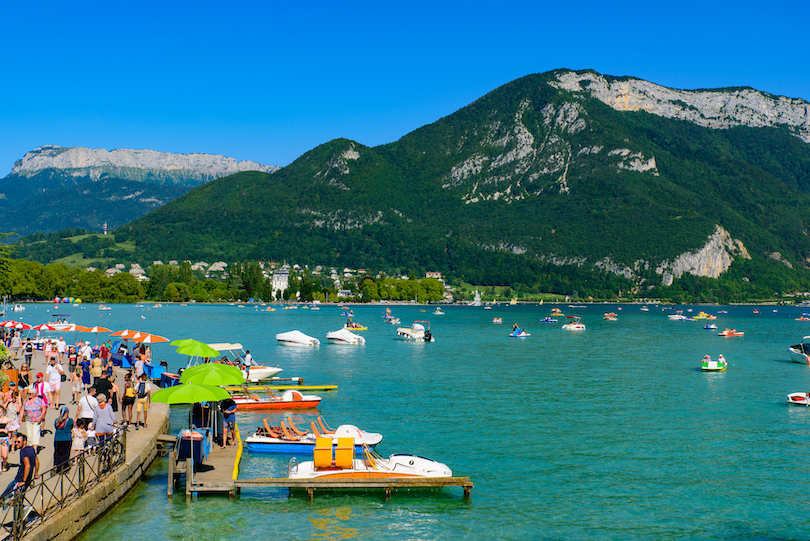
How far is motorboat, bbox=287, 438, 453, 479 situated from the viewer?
22641mm

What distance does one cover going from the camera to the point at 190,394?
73.2 feet

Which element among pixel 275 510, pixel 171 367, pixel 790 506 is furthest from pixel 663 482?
pixel 171 367

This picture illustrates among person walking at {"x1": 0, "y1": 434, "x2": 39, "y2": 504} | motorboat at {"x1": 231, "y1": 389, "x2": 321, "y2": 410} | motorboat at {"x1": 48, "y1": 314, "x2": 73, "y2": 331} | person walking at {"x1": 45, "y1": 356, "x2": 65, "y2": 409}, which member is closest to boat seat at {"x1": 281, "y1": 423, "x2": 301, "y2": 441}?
motorboat at {"x1": 231, "y1": 389, "x2": 321, "y2": 410}

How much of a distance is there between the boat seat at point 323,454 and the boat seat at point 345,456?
0.28 metres

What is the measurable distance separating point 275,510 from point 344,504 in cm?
229

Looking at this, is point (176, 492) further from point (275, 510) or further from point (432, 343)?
point (432, 343)

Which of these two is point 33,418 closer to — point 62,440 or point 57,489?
point 62,440

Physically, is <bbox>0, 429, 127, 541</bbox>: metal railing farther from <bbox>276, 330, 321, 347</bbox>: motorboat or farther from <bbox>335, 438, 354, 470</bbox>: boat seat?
<bbox>276, 330, 321, 347</bbox>: motorboat

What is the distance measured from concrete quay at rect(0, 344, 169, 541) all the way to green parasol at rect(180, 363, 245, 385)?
298cm

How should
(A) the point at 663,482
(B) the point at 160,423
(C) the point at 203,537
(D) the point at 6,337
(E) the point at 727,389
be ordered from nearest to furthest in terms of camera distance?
(C) the point at 203,537
(A) the point at 663,482
(B) the point at 160,423
(E) the point at 727,389
(D) the point at 6,337

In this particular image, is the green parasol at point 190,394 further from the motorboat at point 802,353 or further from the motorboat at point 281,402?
the motorboat at point 802,353

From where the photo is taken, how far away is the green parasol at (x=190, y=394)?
21938mm

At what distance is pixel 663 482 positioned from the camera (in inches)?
985

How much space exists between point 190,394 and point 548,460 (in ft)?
49.4
